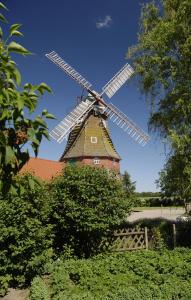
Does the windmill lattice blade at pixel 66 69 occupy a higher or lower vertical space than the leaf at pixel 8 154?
higher

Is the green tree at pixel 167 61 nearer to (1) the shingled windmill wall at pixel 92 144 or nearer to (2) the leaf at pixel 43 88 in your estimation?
(2) the leaf at pixel 43 88

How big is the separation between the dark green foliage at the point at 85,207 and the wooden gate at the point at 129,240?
113 cm

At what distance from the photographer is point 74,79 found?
42062mm

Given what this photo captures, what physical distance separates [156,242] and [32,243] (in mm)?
7966

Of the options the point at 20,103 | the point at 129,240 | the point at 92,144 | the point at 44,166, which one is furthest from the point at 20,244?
the point at 92,144

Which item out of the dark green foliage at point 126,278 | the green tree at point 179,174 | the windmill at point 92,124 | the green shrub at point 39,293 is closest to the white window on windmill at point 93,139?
the windmill at point 92,124

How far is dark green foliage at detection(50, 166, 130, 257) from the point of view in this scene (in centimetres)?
1484

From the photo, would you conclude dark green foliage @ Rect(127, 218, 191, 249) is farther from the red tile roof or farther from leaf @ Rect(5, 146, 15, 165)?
the red tile roof

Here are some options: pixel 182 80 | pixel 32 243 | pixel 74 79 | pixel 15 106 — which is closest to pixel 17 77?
pixel 15 106

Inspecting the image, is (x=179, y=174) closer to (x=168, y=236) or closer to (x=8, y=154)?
(x=168, y=236)

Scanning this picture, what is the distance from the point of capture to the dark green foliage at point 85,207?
48.7 ft

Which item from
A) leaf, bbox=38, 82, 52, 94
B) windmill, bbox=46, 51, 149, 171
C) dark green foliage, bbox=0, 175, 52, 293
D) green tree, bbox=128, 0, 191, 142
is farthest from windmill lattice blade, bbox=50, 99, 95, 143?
leaf, bbox=38, 82, 52, 94

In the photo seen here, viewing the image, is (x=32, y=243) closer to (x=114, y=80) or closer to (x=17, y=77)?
(x=17, y=77)

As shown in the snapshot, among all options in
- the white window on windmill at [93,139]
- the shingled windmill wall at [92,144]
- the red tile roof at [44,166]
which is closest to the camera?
the red tile roof at [44,166]
